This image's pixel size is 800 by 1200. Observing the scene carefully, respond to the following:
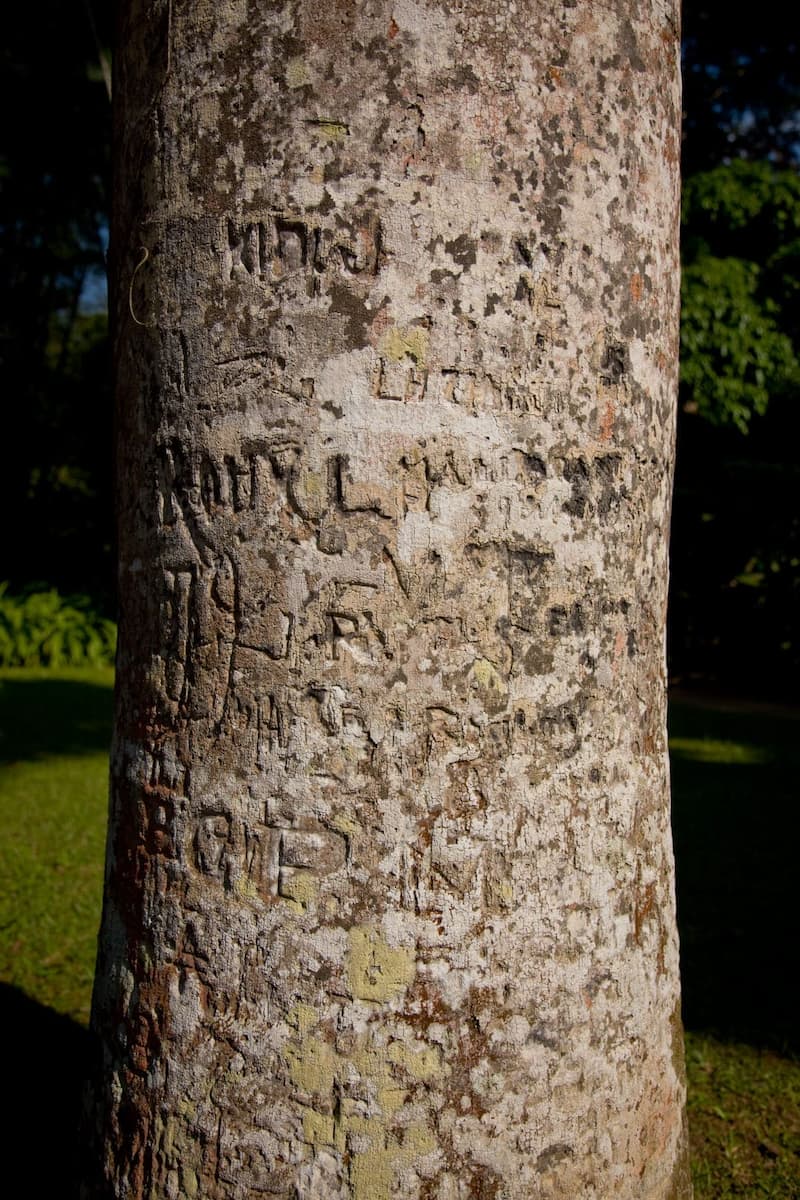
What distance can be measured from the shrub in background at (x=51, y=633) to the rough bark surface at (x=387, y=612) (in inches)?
449

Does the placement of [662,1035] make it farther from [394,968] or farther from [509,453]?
[509,453]

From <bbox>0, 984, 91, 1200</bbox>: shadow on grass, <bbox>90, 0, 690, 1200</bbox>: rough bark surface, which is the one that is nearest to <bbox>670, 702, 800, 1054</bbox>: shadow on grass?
<bbox>0, 984, 91, 1200</bbox>: shadow on grass

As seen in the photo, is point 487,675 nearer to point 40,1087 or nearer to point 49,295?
point 40,1087

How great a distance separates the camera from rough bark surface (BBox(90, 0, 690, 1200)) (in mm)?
1674

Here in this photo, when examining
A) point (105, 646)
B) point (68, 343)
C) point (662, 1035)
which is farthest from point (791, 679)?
point (68, 343)

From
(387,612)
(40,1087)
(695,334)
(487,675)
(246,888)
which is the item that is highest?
(695,334)

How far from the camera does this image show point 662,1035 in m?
1.90

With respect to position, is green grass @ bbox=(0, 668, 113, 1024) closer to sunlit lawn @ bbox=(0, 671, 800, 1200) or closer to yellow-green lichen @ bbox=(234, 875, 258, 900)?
sunlit lawn @ bbox=(0, 671, 800, 1200)

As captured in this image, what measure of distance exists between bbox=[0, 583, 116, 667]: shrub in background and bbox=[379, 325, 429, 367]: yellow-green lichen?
11603mm

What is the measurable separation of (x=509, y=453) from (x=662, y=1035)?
3.72 feet

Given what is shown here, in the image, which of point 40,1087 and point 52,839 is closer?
point 40,1087

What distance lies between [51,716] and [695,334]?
7.34 metres

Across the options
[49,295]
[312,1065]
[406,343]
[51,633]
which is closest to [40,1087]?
[312,1065]

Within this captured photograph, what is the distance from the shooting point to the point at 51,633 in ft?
42.0
